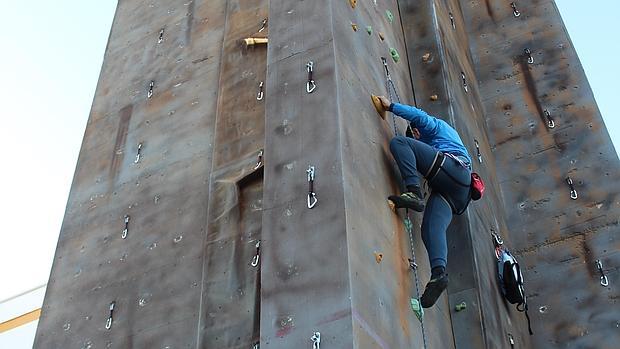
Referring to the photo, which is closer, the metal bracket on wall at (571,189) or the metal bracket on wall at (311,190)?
the metal bracket on wall at (311,190)

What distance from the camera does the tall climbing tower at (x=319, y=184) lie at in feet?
23.6

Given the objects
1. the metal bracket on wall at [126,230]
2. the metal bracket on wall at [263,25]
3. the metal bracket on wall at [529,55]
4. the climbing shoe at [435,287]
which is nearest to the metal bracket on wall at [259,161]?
the metal bracket on wall at [126,230]

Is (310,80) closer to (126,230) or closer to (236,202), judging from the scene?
(236,202)

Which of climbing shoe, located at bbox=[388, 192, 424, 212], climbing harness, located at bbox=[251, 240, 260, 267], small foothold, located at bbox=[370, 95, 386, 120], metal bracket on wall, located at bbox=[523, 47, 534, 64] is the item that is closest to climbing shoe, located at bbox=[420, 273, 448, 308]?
climbing shoe, located at bbox=[388, 192, 424, 212]

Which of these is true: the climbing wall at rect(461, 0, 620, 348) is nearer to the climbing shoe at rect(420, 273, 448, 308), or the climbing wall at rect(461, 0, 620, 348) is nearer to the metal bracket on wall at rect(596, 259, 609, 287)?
the metal bracket on wall at rect(596, 259, 609, 287)

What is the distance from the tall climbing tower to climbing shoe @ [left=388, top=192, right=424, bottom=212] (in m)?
→ 0.18

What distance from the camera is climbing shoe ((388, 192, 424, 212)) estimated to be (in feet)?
25.3

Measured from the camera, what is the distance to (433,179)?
317 inches

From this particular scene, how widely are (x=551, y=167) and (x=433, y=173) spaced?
3790 mm

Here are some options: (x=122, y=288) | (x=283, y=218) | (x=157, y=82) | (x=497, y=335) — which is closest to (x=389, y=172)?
(x=283, y=218)

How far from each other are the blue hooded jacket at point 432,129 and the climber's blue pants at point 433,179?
0.59 ft

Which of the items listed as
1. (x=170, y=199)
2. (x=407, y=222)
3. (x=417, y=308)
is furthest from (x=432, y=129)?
(x=170, y=199)

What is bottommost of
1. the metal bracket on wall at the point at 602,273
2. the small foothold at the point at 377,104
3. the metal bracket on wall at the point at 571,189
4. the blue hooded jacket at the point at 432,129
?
the metal bracket on wall at the point at 602,273

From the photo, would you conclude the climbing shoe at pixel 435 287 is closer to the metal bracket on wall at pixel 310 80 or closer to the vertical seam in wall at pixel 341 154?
the vertical seam in wall at pixel 341 154
